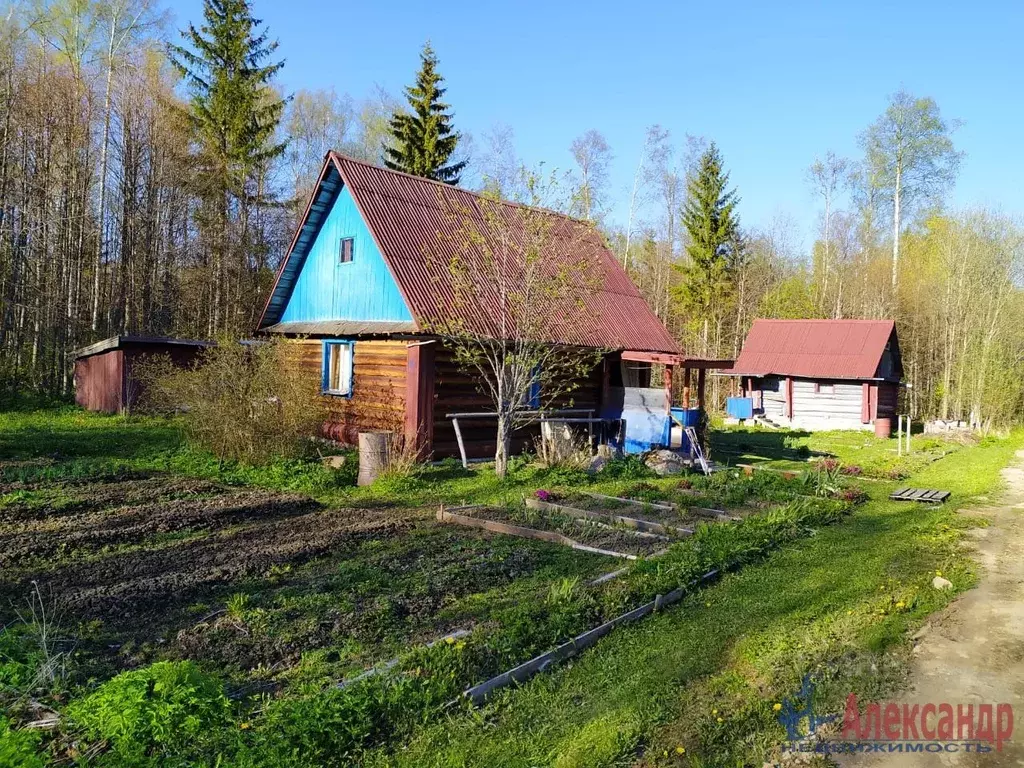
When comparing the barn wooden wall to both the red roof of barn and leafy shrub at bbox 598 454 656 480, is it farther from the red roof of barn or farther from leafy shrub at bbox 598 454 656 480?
leafy shrub at bbox 598 454 656 480

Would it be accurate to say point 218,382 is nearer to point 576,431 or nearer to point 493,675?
point 576,431

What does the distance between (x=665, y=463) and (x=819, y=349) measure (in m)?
18.9

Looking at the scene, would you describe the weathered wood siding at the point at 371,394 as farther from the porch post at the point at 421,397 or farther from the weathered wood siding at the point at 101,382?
the weathered wood siding at the point at 101,382

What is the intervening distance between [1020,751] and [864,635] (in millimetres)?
1771

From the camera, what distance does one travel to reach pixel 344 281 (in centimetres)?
1714

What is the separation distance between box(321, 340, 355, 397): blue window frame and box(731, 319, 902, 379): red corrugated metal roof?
17519 millimetres

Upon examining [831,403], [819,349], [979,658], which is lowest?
[979,658]

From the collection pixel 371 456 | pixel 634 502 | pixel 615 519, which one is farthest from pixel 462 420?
pixel 615 519

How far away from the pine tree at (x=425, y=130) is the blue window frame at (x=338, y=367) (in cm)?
1509

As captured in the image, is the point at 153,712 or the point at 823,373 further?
the point at 823,373

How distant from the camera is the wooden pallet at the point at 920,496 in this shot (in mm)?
12672

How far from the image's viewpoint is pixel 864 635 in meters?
5.98

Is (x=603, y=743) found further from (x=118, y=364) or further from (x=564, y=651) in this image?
(x=118, y=364)

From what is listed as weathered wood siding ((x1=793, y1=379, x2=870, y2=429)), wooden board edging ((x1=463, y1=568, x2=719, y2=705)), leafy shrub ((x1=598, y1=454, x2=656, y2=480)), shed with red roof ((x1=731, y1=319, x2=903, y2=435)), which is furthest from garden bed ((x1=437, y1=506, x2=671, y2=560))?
weathered wood siding ((x1=793, y1=379, x2=870, y2=429))
